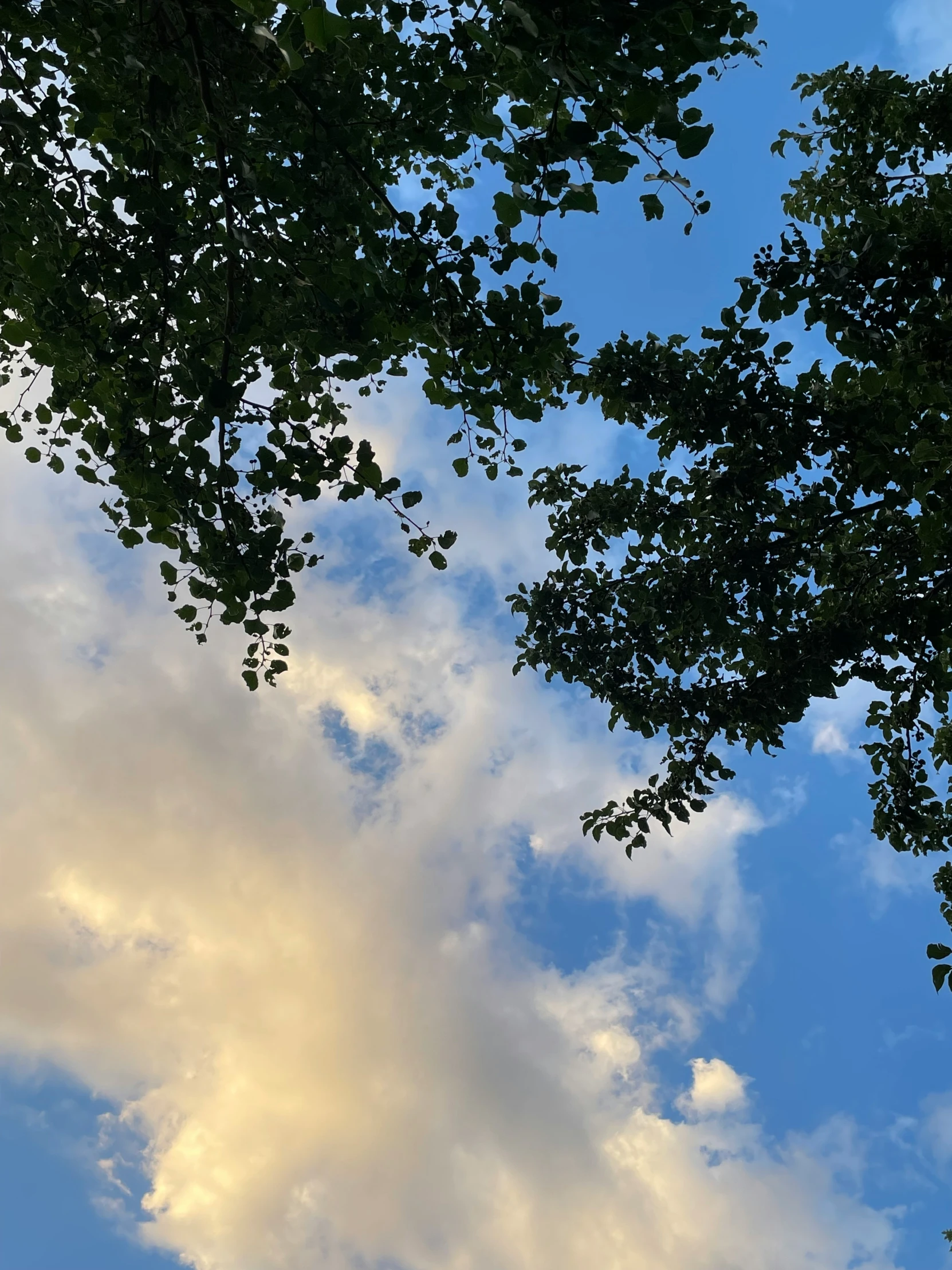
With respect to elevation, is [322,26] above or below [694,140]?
below

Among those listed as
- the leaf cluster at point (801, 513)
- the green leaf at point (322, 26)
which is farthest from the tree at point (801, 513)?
the green leaf at point (322, 26)

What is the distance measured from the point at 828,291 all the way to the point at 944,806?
5509mm

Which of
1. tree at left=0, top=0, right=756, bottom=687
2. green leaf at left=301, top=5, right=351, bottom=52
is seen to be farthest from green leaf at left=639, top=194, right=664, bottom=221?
green leaf at left=301, top=5, right=351, bottom=52

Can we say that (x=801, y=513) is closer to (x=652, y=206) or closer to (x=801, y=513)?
(x=801, y=513)

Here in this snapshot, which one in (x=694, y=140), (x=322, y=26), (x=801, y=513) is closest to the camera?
(x=322, y=26)

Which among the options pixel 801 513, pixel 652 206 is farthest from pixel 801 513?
pixel 652 206

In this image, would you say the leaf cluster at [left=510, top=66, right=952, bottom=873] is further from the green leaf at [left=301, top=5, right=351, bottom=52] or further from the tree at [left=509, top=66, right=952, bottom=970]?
the green leaf at [left=301, top=5, right=351, bottom=52]

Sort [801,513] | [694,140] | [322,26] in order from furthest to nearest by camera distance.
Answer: [801,513] < [694,140] < [322,26]

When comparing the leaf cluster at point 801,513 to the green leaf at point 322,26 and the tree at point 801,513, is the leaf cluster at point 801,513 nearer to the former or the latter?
the tree at point 801,513

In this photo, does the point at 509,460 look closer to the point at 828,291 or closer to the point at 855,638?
the point at 828,291

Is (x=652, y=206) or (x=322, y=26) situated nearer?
(x=322, y=26)

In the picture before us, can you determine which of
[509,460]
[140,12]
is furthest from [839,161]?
[140,12]

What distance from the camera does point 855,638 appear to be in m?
7.11

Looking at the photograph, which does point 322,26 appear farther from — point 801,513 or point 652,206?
point 801,513
